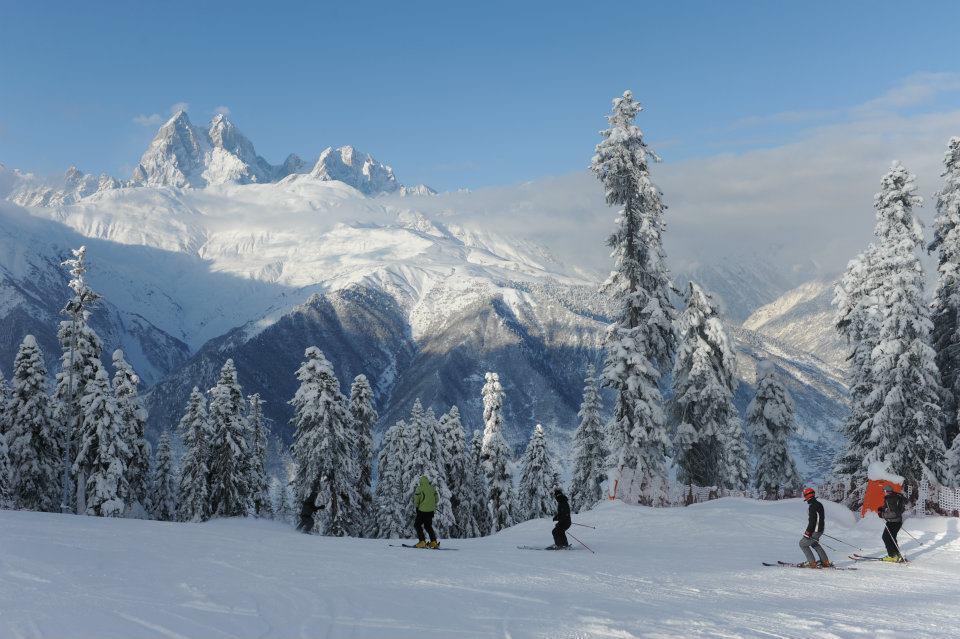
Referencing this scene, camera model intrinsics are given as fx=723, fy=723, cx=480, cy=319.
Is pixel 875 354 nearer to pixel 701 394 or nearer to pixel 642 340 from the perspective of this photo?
pixel 701 394

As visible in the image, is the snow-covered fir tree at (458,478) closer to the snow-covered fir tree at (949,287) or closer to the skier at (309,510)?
the skier at (309,510)

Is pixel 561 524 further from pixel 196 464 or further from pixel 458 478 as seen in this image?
pixel 196 464

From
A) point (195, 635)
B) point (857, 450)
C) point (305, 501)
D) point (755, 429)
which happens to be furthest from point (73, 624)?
point (755, 429)

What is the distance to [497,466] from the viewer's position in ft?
171

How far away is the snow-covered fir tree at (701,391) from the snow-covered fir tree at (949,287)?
9.85 metres

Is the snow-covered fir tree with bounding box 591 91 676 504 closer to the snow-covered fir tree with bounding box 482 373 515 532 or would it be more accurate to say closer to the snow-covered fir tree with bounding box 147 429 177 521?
the snow-covered fir tree with bounding box 482 373 515 532

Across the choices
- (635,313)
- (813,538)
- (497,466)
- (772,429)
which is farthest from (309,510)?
(813,538)

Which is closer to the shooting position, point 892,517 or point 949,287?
point 892,517

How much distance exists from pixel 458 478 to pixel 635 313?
23.1 metres

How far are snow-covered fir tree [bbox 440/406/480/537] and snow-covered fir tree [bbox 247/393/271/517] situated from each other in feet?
43.9

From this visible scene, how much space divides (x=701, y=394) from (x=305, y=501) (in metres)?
23.3

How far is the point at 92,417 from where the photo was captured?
3972 cm

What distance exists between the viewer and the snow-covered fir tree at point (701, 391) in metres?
35.9

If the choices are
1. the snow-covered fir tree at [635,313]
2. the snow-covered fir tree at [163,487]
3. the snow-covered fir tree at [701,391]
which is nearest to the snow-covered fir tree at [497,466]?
the snow-covered fir tree at [701,391]
